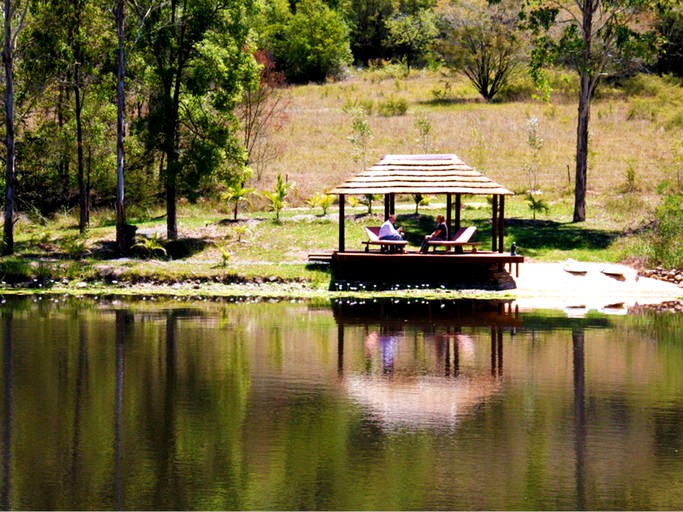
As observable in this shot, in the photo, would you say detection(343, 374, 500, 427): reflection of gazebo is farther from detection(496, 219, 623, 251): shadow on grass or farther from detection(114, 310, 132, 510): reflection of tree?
detection(496, 219, 623, 251): shadow on grass

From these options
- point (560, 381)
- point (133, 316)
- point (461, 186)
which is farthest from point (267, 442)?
point (461, 186)

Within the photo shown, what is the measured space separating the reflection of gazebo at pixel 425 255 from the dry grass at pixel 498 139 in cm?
1072

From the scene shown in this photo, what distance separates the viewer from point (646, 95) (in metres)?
69.4

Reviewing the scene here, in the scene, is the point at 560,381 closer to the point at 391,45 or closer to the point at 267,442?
the point at 267,442

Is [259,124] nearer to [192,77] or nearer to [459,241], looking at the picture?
[192,77]

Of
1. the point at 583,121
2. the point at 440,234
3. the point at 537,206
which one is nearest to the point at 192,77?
the point at 440,234

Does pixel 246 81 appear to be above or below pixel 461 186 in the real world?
above

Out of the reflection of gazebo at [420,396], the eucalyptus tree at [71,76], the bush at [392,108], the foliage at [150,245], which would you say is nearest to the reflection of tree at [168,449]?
the reflection of gazebo at [420,396]

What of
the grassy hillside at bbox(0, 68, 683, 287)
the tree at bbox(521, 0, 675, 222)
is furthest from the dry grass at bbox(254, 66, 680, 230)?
the tree at bbox(521, 0, 675, 222)

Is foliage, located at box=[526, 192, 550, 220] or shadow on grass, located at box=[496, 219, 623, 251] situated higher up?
foliage, located at box=[526, 192, 550, 220]

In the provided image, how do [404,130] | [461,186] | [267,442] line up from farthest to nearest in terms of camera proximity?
[404,130]
[461,186]
[267,442]

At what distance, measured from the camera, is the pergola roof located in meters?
33.2

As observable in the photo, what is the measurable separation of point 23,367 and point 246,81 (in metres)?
21.3

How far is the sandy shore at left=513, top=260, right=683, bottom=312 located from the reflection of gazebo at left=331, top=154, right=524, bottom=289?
39.5 inches
